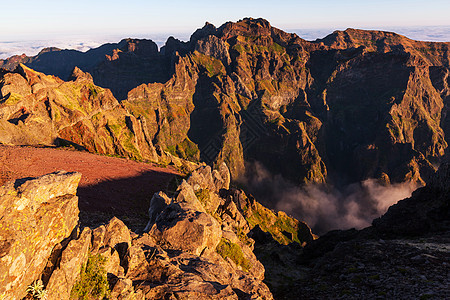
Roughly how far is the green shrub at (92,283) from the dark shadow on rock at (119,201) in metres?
15.8

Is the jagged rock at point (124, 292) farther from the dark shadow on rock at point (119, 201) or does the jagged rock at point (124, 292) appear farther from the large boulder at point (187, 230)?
the dark shadow on rock at point (119, 201)

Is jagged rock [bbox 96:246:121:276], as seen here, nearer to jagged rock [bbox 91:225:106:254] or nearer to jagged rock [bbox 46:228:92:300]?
jagged rock [bbox 91:225:106:254]

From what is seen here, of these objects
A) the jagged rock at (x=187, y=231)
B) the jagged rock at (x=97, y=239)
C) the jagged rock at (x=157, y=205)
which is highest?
the jagged rock at (x=97, y=239)

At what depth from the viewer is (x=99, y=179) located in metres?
46.7

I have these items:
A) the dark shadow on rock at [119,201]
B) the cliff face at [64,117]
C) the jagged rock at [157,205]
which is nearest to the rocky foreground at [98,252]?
the jagged rock at [157,205]

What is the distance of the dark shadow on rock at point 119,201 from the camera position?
114 ft

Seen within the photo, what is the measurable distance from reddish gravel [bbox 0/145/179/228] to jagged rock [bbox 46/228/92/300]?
1774 centimetres

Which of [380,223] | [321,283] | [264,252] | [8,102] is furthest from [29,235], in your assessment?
[8,102]

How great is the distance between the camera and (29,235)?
531 inches

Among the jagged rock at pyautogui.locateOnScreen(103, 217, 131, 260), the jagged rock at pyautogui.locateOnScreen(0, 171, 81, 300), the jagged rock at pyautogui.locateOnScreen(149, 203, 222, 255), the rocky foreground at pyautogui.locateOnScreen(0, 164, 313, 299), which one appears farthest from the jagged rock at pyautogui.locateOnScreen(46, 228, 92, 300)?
the jagged rock at pyautogui.locateOnScreen(149, 203, 222, 255)

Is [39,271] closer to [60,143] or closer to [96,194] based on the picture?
[96,194]

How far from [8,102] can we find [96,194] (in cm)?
5758

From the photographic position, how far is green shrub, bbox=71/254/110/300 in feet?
49.9

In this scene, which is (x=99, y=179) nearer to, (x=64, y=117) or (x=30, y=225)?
(x=30, y=225)
